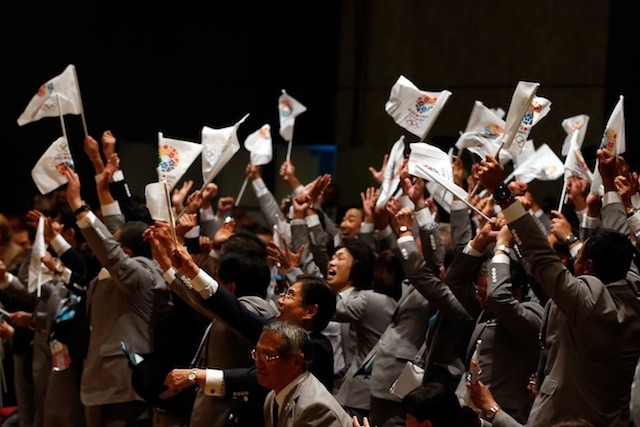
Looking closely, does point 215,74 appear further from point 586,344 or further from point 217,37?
point 586,344

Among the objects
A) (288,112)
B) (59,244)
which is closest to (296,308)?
(59,244)

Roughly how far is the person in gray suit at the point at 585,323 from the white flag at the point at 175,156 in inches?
91.6

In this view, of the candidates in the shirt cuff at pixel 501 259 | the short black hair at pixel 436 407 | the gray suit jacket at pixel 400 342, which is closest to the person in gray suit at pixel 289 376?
the short black hair at pixel 436 407

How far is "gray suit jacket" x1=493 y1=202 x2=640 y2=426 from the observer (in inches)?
142

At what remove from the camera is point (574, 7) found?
10.4 meters

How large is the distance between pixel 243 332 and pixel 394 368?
118 centimetres

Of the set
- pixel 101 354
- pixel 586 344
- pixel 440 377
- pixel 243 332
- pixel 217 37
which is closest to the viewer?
pixel 586 344

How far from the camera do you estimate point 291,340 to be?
358 centimetres

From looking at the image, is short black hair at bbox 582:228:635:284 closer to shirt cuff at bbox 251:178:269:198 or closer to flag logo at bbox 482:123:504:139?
flag logo at bbox 482:123:504:139

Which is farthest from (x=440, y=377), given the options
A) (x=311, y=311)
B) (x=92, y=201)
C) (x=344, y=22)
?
(x=344, y=22)

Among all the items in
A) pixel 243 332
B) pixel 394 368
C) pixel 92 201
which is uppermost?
pixel 243 332

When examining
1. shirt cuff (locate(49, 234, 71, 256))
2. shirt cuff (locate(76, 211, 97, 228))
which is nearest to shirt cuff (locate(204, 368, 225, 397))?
shirt cuff (locate(76, 211, 97, 228))

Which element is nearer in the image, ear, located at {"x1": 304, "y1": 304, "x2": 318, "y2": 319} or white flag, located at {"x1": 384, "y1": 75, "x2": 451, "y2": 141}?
ear, located at {"x1": 304, "y1": 304, "x2": 318, "y2": 319}

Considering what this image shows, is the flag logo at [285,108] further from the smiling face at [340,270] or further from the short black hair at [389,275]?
the short black hair at [389,275]
